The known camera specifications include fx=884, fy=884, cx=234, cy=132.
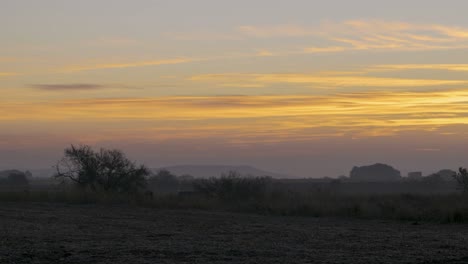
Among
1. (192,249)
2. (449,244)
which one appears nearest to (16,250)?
(192,249)

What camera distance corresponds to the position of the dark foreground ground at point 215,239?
23.0 m

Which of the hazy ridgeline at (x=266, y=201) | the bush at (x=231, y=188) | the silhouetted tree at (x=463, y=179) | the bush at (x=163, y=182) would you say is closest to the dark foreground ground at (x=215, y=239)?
the hazy ridgeline at (x=266, y=201)

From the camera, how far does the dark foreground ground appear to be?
2302 cm

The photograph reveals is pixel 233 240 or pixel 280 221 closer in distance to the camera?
pixel 233 240

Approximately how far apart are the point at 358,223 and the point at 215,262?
63.3 feet

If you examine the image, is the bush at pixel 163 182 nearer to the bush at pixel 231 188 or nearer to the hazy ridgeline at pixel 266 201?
the hazy ridgeline at pixel 266 201

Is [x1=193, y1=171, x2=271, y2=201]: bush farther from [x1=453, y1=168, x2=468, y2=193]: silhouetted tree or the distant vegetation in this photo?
[x1=453, y1=168, x2=468, y2=193]: silhouetted tree

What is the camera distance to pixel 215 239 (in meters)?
29.2

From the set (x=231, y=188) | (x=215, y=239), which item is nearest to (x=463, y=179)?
(x=231, y=188)

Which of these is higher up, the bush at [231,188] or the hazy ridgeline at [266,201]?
the bush at [231,188]

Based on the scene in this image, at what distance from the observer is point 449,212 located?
41750 millimetres

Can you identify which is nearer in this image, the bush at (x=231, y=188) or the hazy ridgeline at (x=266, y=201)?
the hazy ridgeline at (x=266, y=201)

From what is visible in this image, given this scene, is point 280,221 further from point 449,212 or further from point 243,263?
point 243,263

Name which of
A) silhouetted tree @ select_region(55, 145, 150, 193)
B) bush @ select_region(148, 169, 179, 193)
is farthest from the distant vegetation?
bush @ select_region(148, 169, 179, 193)
